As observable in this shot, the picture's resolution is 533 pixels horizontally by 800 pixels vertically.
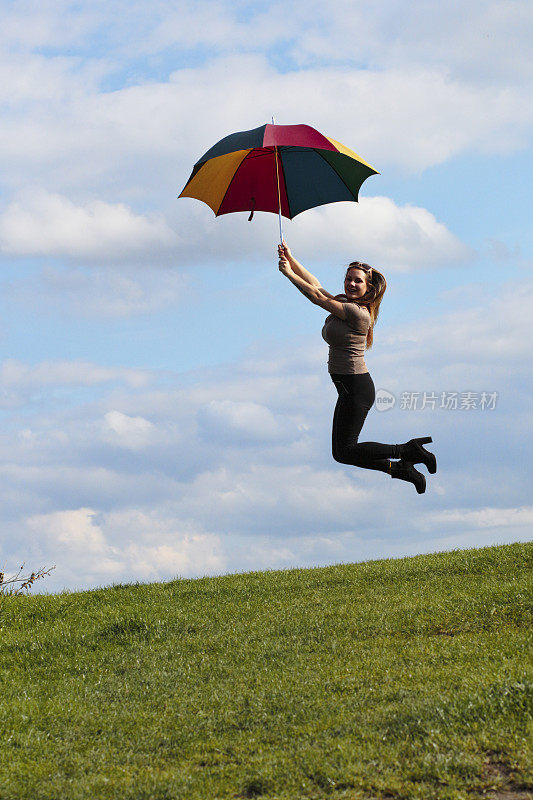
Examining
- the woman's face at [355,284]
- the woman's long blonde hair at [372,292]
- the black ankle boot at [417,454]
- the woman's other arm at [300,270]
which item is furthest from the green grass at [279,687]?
the woman's other arm at [300,270]

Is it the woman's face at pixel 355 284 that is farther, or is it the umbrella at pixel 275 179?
the umbrella at pixel 275 179

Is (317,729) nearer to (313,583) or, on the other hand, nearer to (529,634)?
(529,634)

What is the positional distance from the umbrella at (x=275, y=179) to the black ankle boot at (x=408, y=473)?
4.15m

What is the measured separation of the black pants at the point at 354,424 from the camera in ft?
33.3

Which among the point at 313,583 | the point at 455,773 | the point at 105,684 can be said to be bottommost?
the point at 455,773

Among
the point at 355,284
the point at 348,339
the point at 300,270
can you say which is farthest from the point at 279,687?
the point at 300,270

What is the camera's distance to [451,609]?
1416cm

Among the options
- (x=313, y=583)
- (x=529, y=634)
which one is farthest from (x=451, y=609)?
(x=313, y=583)

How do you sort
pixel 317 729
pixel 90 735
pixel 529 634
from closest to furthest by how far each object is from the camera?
pixel 317 729, pixel 90 735, pixel 529 634

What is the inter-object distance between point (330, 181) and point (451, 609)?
786cm

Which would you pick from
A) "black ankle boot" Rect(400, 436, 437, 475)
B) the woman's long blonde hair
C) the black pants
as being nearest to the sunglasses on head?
the woman's long blonde hair

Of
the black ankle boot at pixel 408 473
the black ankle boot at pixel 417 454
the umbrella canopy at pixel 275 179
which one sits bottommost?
the black ankle boot at pixel 408 473

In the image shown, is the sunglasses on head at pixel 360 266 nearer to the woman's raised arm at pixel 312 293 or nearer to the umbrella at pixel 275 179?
the woman's raised arm at pixel 312 293

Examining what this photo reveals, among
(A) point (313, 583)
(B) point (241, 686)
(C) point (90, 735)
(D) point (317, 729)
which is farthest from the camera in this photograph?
(A) point (313, 583)
